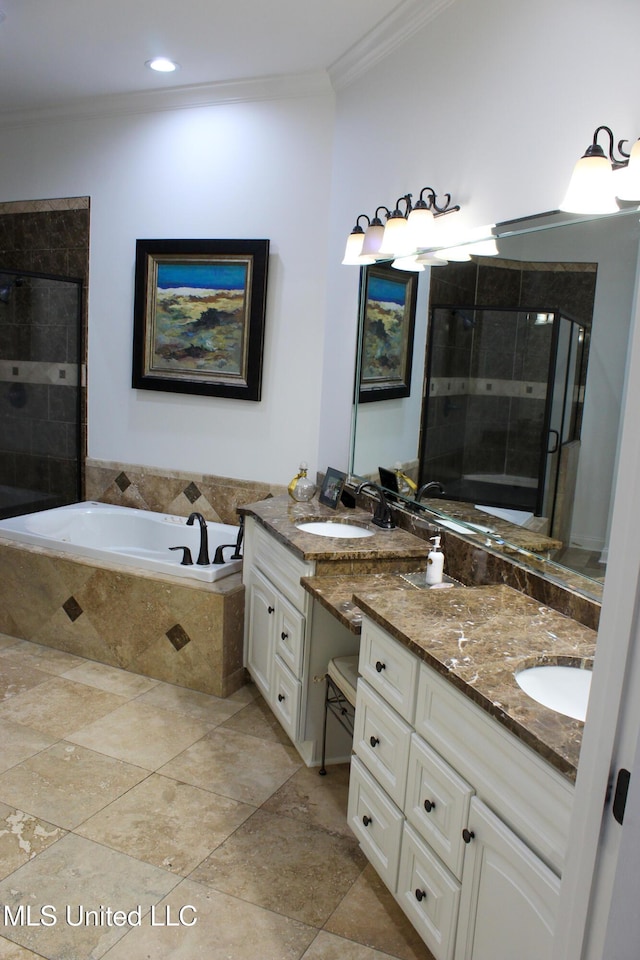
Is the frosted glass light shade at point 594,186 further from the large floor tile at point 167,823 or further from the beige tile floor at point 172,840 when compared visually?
the large floor tile at point 167,823


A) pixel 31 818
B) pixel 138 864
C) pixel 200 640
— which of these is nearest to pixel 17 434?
pixel 200 640

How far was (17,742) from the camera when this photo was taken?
109 inches

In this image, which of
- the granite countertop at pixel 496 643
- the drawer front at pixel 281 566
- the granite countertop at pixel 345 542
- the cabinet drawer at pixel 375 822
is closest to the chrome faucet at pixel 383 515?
the granite countertop at pixel 345 542

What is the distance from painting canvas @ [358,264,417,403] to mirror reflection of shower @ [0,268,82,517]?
6.36ft

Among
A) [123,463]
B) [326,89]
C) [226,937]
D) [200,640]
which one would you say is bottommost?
[226,937]

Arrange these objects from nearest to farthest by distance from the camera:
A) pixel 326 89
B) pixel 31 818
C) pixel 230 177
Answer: pixel 31 818
pixel 326 89
pixel 230 177

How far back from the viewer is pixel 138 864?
216 centimetres

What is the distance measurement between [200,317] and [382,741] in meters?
2.65

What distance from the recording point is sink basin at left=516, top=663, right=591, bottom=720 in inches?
62.9

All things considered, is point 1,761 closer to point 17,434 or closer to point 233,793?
point 233,793

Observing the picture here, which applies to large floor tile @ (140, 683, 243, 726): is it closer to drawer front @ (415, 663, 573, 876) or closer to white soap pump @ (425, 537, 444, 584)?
white soap pump @ (425, 537, 444, 584)

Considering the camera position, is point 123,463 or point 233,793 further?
point 123,463

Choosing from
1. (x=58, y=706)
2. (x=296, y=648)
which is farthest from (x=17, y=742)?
(x=296, y=648)

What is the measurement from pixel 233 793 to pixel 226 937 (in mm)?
631
